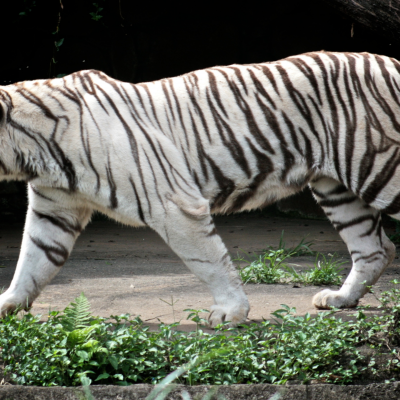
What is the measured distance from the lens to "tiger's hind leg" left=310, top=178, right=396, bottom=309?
3.62 metres

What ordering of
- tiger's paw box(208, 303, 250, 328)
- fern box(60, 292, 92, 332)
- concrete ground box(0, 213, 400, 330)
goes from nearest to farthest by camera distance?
1. fern box(60, 292, 92, 332)
2. tiger's paw box(208, 303, 250, 328)
3. concrete ground box(0, 213, 400, 330)

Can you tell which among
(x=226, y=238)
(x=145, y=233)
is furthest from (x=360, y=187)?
(x=145, y=233)

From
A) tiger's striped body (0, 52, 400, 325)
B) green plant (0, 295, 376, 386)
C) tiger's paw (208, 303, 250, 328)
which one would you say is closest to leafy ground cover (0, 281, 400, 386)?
green plant (0, 295, 376, 386)

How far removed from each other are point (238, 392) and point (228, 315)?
74 cm

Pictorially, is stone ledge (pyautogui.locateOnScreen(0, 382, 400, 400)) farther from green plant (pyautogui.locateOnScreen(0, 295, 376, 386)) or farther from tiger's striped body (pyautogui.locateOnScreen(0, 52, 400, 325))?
tiger's striped body (pyautogui.locateOnScreen(0, 52, 400, 325))

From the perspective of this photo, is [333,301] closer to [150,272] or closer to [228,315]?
[228,315]

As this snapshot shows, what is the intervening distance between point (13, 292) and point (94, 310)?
0.51m

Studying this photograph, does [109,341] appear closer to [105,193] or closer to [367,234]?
[105,193]

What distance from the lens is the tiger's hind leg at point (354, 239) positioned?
3.62 meters

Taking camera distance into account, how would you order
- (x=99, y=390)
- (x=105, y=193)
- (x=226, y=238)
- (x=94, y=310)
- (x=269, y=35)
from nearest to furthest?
(x=99, y=390) → (x=105, y=193) → (x=94, y=310) → (x=226, y=238) → (x=269, y=35)

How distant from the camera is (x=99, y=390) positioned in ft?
7.61

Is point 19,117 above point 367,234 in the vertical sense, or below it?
above

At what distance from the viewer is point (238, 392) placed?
237 centimetres

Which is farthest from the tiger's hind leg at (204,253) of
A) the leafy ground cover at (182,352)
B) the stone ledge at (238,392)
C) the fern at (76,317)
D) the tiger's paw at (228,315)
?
the stone ledge at (238,392)
